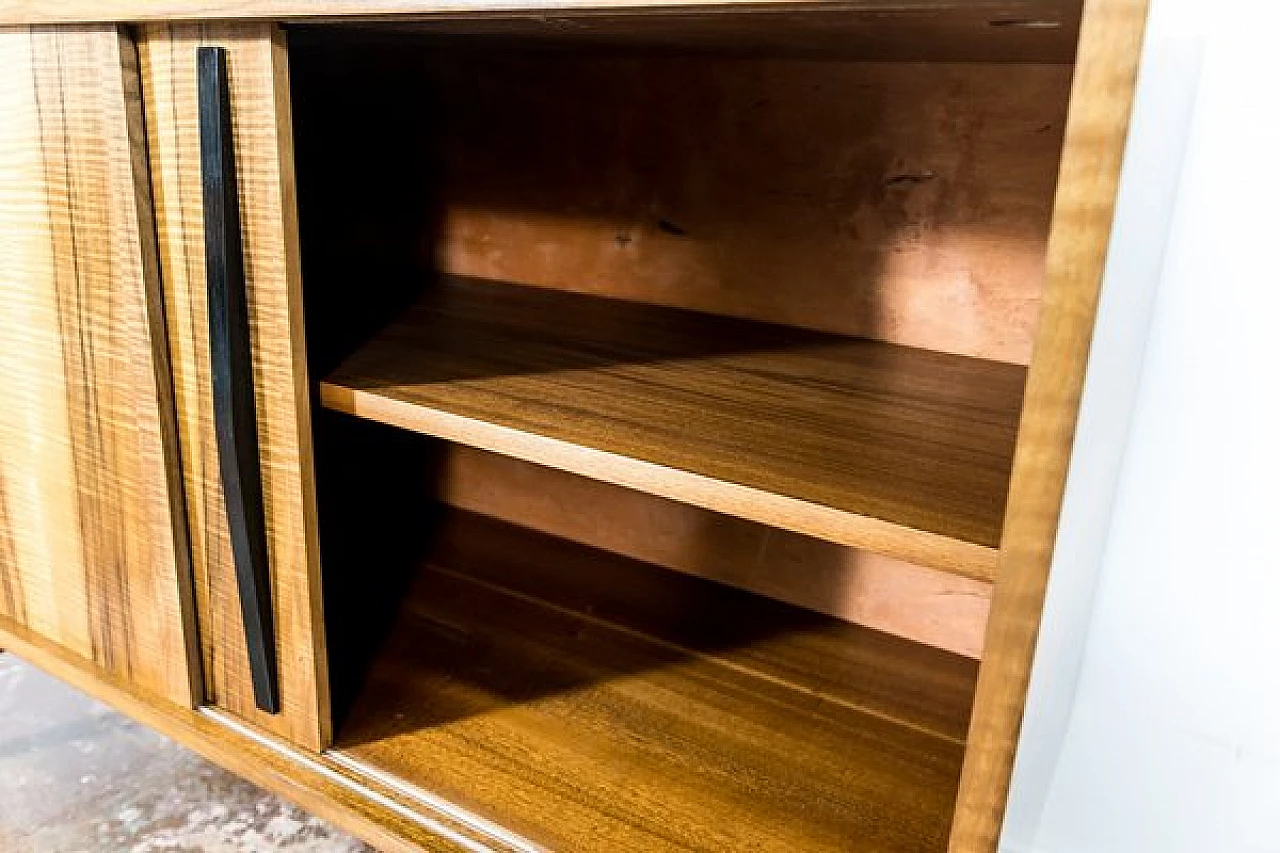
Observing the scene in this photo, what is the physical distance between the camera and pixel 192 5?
0.65m

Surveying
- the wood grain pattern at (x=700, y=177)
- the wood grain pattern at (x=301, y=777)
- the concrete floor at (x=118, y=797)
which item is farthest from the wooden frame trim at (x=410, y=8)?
the concrete floor at (x=118, y=797)

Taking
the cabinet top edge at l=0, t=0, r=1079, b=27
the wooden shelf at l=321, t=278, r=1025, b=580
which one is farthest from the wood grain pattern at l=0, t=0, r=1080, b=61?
the wooden shelf at l=321, t=278, r=1025, b=580

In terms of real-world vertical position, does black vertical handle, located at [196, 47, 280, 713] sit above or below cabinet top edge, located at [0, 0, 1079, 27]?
below

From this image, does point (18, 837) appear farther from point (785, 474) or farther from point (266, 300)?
point (785, 474)

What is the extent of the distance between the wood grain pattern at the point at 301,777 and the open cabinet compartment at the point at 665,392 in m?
0.02

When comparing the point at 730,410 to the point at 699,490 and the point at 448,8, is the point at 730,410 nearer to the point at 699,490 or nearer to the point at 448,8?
the point at 699,490

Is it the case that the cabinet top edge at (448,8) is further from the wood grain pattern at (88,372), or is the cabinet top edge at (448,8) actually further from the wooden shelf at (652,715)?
the wooden shelf at (652,715)

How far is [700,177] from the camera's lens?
3.17ft

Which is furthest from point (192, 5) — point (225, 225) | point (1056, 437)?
point (1056, 437)

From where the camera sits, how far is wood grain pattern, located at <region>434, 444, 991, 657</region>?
3.20ft

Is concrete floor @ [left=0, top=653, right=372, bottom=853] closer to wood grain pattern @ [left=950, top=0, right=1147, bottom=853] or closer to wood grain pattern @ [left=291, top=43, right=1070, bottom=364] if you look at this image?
wood grain pattern @ [left=291, top=43, right=1070, bottom=364]

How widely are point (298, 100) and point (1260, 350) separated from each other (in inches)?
34.0

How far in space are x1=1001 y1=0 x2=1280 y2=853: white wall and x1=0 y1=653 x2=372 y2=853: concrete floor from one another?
734mm

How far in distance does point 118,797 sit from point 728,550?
71 centimetres
